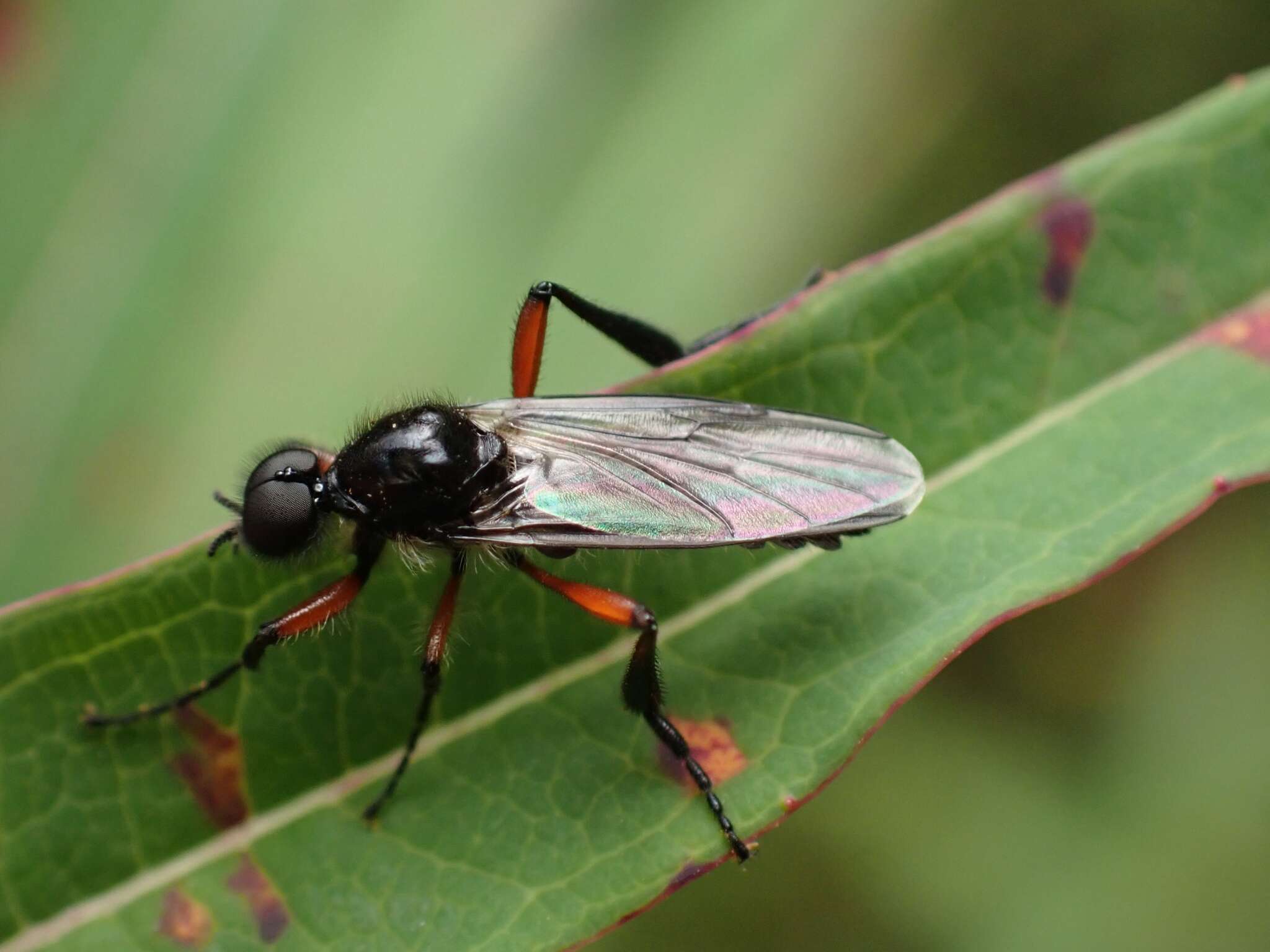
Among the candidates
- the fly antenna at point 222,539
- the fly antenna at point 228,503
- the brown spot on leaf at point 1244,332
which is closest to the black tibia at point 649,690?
the fly antenna at point 222,539

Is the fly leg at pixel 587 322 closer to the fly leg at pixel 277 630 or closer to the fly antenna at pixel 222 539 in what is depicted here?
the fly leg at pixel 277 630

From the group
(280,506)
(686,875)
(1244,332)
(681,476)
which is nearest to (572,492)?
(681,476)

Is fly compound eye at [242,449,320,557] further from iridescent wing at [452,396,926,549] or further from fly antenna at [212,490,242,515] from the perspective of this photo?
iridescent wing at [452,396,926,549]

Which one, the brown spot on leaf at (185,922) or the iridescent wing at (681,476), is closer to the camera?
the brown spot on leaf at (185,922)

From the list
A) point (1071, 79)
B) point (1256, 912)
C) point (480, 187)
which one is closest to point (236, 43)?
point (480, 187)

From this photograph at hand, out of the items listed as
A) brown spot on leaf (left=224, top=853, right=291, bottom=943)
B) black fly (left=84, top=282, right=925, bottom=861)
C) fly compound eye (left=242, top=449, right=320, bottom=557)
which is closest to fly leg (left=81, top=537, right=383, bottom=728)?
black fly (left=84, top=282, right=925, bottom=861)

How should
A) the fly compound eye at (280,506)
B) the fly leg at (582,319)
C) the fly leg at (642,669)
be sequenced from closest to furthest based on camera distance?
1. the fly leg at (642,669)
2. the fly compound eye at (280,506)
3. the fly leg at (582,319)
